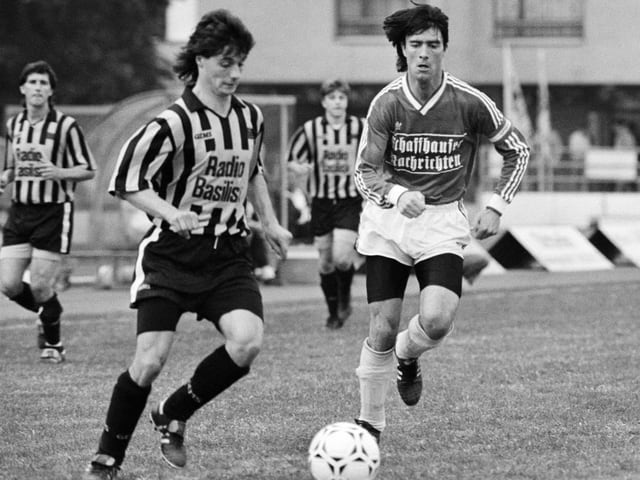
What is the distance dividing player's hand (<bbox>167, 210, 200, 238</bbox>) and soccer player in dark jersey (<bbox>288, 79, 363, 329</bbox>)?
7.17 metres

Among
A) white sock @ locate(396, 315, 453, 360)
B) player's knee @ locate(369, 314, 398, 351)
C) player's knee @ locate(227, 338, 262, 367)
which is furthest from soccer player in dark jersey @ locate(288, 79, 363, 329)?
player's knee @ locate(227, 338, 262, 367)

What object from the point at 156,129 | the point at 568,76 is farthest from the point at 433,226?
the point at 568,76

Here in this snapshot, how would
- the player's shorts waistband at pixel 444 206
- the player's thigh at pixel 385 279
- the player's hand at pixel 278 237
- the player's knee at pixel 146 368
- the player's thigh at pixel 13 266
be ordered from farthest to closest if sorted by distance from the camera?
1. the player's thigh at pixel 13 266
2. the player's shorts waistband at pixel 444 206
3. the player's thigh at pixel 385 279
4. the player's hand at pixel 278 237
5. the player's knee at pixel 146 368

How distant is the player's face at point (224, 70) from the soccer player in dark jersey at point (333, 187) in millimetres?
6935

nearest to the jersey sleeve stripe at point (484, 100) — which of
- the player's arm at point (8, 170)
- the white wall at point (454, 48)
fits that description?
the player's arm at point (8, 170)

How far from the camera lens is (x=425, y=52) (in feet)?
23.8

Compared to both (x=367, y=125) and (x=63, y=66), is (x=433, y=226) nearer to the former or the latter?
(x=367, y=125)

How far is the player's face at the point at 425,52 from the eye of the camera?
724 cm

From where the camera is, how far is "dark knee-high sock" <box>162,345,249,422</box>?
20.8 feet

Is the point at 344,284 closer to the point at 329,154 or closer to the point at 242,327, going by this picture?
the point at 329,154

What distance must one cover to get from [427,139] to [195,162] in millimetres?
1428

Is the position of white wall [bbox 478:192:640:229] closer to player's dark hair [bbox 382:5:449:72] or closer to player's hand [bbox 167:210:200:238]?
player's dark hair [bbox 382:5:449:72]

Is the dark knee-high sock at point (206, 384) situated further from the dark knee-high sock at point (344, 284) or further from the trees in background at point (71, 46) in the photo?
the trees in background at point (71, 46)

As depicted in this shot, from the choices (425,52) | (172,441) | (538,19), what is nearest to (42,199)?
(425,52)
